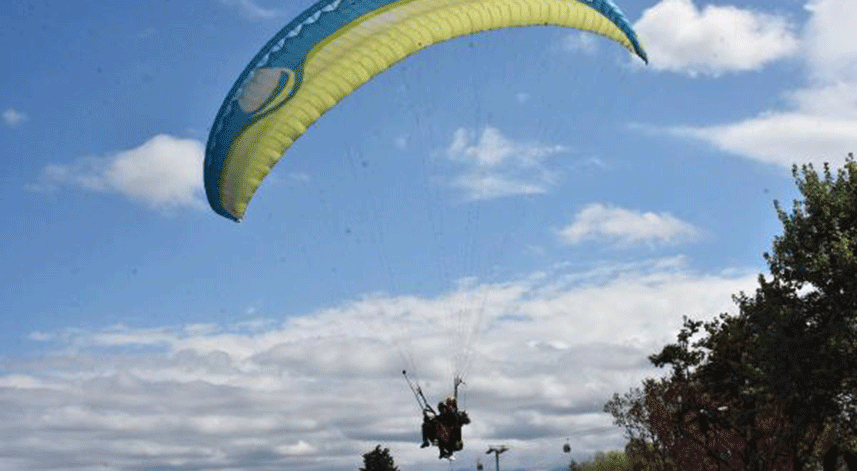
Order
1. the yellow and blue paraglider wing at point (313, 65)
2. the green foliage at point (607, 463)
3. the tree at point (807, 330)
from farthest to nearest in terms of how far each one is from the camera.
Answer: the green foliage at point (607, 463) < the tree at point (807, 330) < the yellow and blue paraglider wing at point (313, 65)

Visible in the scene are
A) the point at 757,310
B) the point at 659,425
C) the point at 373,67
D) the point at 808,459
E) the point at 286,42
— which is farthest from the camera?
the point at 659,425

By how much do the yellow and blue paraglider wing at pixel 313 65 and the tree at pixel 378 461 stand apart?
6073 cm

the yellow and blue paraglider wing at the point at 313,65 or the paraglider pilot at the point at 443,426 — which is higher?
the yellow and blue paraglider wing at the point at 313,65

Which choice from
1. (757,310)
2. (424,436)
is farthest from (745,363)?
(424,436)

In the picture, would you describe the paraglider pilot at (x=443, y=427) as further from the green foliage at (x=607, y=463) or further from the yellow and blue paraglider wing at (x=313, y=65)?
the green foliage at (x=607, y=463)

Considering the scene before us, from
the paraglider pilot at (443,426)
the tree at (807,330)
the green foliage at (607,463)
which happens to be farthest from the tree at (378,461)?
the paraglider pilot at (443,426)

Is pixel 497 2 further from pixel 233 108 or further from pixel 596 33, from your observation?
pixel 233 108

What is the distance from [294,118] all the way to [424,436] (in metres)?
6.84

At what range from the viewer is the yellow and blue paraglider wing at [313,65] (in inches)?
651

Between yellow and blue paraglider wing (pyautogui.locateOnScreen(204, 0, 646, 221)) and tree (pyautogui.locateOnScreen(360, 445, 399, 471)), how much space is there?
199 ft

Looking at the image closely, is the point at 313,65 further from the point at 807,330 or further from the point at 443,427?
the point at 807,330

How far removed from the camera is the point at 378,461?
251 ft

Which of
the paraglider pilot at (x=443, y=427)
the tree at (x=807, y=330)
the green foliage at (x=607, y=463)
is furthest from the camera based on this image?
the green foliage at (x=607, y=463)

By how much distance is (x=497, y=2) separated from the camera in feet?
59.3
